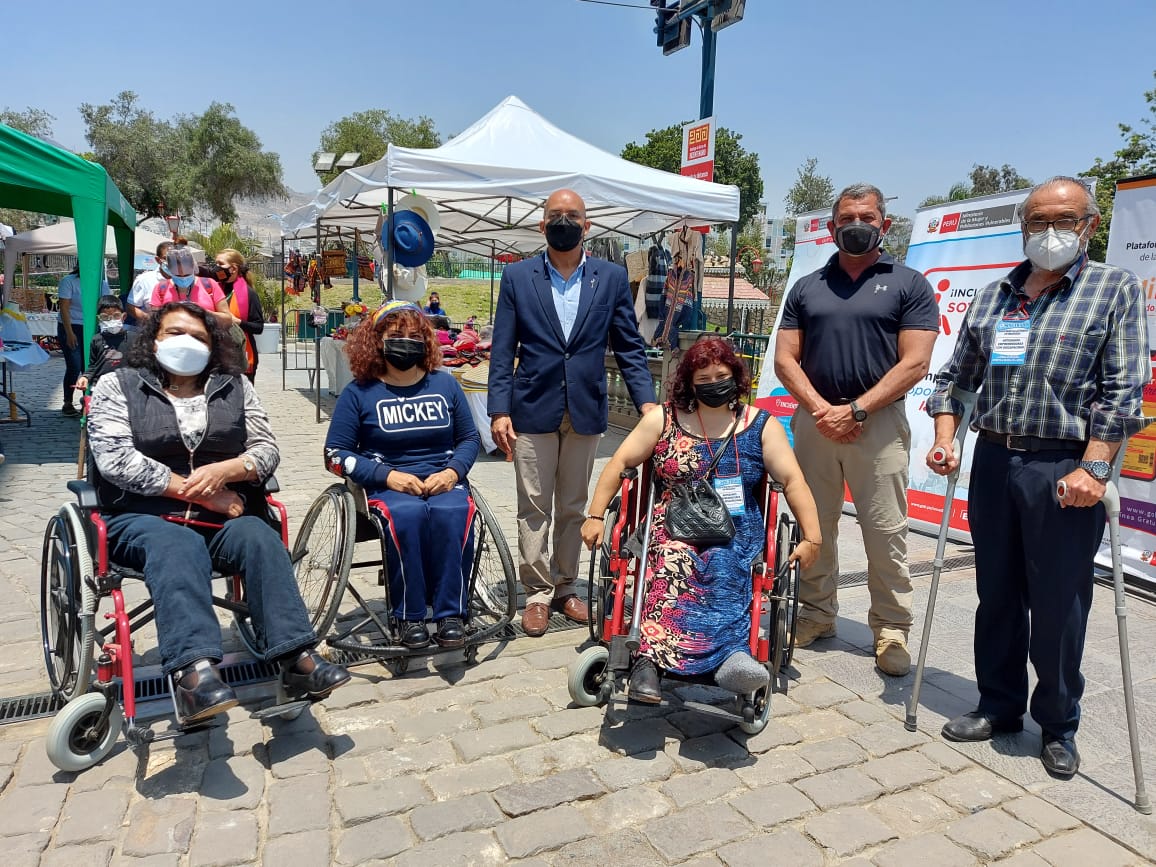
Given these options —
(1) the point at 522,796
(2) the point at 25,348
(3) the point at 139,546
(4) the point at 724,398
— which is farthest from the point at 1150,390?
(2) the point at 25,348

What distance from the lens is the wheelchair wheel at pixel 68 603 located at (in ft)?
8.11

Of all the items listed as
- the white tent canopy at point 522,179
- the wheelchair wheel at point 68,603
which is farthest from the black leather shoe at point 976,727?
the white tent canopy at point 522,179

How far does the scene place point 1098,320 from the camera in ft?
8.17

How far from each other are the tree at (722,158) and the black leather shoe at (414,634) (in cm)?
4083

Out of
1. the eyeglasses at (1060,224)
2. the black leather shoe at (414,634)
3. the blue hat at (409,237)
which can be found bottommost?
the black leather shoe at (414,634)

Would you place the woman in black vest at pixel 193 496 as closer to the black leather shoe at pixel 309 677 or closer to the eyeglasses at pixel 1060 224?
the black leather shoe at pixel 309 677

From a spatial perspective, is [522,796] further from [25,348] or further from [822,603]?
[25,348]

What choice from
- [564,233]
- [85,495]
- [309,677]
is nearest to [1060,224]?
[564,233]

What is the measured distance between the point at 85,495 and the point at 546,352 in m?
1.91

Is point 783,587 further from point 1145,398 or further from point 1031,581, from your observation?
point 1145,398

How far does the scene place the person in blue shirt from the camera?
3.11 metres

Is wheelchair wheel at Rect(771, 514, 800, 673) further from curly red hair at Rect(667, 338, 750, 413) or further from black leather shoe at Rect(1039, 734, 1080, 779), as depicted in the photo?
black leather shoe at Rect(1039, 734, 1080, 779)

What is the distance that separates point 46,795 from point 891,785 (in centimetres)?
258

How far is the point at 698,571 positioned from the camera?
9.23ft
